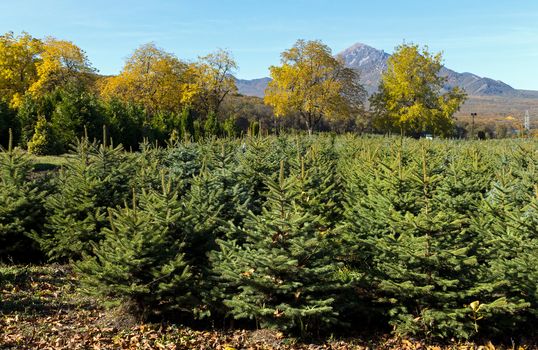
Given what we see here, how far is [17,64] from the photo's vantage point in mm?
43281

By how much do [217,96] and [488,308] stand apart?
49327 mm

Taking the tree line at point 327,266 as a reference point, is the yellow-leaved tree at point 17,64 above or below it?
above

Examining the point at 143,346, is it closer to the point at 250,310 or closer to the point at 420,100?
the point at 250,310

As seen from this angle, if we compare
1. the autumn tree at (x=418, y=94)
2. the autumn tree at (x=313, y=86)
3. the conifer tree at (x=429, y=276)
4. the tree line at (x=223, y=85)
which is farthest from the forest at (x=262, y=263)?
the autumn tree at (x=313, y=86)

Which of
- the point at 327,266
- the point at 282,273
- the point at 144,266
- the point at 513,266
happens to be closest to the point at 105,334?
the point at 144,266

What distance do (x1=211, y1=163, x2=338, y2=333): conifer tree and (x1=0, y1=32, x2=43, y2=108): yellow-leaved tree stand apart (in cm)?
4148

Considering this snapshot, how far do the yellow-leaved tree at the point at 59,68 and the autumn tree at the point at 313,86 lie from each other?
19674mm

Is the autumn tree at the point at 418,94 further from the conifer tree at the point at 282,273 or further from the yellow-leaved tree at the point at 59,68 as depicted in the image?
the conifer tree at the point at 282,273

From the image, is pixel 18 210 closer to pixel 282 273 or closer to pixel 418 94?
pixel 282 273

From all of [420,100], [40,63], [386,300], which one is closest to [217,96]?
[40,63]

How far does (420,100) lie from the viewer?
141 feet

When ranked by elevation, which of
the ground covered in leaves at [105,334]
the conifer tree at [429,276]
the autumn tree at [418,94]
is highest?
the autumn tree at [418,94]

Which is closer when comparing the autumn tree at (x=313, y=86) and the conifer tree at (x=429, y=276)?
the conifer tree at (x=429, y=276)

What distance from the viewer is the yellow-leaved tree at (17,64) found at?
1661 inches
